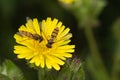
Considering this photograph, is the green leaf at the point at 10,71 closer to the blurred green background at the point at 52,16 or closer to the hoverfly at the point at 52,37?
the hoverfly at the point at 52,37

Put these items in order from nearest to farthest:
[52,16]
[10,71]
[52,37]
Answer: [52,37] → [10,71] → [52,16]

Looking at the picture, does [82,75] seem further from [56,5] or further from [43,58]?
[56,5]

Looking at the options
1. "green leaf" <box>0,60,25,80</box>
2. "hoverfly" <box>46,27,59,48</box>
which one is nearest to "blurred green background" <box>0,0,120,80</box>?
"green leaf" <box>0,60,25,80</box>

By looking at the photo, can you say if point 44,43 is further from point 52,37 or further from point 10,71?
point 10,71

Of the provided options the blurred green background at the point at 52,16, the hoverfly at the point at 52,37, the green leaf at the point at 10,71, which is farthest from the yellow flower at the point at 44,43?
the blurred green background at the point at 52,16

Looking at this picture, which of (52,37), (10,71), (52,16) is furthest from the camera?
(52,16)

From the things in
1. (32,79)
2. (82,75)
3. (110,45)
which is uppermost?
(110,45)

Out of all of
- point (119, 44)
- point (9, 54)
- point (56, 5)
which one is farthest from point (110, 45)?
point (9, 54)

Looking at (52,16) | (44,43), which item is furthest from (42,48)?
(52,16)
